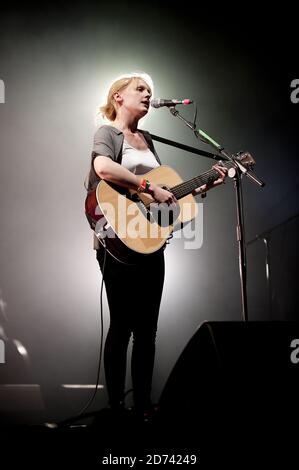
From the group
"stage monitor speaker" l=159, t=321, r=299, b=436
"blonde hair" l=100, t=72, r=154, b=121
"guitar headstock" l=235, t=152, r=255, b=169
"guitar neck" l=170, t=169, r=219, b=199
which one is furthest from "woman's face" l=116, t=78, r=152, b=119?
"stage monitor speaker" l=159, t=321, r=299, b=436

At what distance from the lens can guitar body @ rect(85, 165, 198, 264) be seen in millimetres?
1628

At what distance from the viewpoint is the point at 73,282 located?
236 centimetres

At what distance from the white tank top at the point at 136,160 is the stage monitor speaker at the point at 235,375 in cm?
107

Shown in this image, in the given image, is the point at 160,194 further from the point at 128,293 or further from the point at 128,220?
the point at 128,293

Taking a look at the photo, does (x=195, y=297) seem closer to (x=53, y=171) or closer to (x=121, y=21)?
(x=53, y=171)

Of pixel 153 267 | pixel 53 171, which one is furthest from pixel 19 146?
pixel 153 267

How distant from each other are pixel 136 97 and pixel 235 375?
1.48m

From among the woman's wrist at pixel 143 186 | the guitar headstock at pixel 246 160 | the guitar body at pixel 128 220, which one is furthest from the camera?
the guitar headstock at pixel 246 160

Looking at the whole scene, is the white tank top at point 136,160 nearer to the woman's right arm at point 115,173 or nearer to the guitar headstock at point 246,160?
the woman's right arm at point 115,173

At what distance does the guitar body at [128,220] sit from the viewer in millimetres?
1628

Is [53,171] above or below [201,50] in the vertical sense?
below

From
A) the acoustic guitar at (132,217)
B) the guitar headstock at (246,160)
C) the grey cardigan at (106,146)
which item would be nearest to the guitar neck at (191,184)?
the acoustic guitar at (132,217)

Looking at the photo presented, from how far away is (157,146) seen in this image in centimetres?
253
